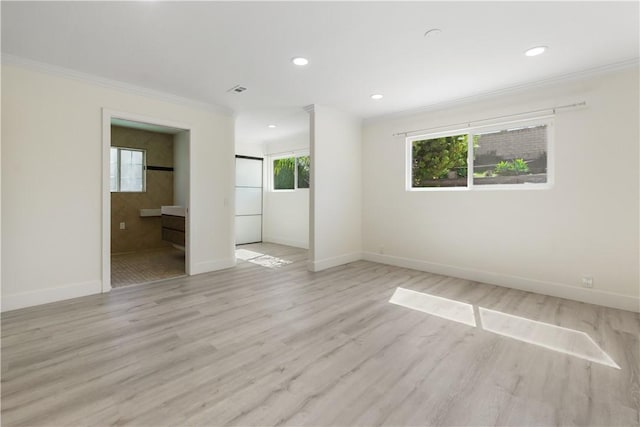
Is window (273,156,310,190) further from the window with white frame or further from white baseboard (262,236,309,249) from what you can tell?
the window with white frame

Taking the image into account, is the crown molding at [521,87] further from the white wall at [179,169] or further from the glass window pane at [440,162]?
the white wall at [179,169]

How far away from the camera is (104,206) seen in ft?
11.6

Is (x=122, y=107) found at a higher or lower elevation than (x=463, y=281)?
higher

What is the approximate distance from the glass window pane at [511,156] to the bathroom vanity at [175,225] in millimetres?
4655

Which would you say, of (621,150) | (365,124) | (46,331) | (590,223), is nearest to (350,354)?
(46,331)

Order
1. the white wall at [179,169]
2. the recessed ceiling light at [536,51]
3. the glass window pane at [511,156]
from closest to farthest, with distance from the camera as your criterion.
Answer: the recessed ceiling light at [536,51], the glass window pane at [511,156], the white wall at [179,169]

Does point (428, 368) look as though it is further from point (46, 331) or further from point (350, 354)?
point (46, 331)

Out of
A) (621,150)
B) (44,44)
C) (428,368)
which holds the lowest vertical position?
(428,368)

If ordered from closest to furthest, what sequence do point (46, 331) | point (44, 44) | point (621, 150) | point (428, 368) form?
point (428, 368), point (46, 331), point (44, 44), point (621, 150)

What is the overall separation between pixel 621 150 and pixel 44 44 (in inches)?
221

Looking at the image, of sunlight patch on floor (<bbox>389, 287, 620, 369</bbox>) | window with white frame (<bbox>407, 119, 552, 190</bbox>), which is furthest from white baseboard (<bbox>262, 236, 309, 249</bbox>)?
sunlight patch on floor (<bbox>389, 287, 620, 369</bbox>)

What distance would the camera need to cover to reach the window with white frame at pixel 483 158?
3.69 metres

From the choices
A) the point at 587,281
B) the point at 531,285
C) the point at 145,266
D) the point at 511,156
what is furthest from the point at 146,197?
the point at 587,281

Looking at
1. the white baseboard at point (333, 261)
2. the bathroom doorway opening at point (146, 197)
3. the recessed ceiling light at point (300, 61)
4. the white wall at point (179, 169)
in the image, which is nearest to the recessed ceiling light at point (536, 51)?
the recessed ceiling light at point (300, 61)
